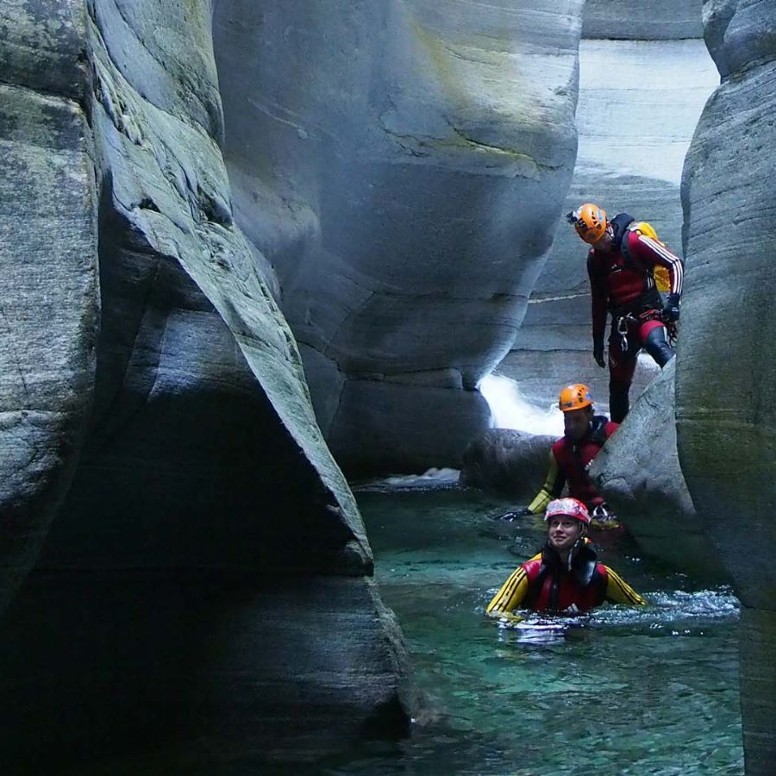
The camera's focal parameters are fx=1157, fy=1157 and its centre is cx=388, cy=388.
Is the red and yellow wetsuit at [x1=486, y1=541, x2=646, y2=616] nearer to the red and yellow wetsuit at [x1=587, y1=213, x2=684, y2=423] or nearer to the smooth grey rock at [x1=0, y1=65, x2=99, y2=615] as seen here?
the red and yellow wetsuit at [x1=587, y1=213, x2=684, y2=423]

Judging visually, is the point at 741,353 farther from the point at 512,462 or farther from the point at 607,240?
the point at 512,462

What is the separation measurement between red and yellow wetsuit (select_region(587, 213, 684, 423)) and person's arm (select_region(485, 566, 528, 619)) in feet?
11.5

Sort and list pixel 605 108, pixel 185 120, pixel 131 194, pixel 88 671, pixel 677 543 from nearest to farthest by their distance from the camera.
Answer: pixel 131 194 < pixel 88 671 < pixel 185 120 < pixel 677 543 < pixel 605 108

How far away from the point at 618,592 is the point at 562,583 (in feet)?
0.99

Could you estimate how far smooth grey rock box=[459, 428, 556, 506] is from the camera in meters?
10.3

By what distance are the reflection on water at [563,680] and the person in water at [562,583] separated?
0.10 metres

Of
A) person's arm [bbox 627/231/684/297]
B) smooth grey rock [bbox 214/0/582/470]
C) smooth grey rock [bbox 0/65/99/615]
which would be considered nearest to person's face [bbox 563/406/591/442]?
person's arm [bbox 627/231/684/297]

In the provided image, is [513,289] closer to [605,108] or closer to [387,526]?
[387,526]

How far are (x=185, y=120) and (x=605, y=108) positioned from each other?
1297cm

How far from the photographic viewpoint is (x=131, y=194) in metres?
3.07

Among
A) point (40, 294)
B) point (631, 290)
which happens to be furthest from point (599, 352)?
point (40, 294)

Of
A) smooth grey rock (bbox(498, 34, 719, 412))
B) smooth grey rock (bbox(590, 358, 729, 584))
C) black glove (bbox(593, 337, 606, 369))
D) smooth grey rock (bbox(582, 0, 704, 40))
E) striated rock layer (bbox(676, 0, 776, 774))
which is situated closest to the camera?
striated rock layer (bbox(676, 0, 776, 774))

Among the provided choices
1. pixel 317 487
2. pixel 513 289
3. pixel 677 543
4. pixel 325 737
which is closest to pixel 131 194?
pixel 317 487

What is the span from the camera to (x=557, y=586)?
18.6ft
